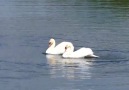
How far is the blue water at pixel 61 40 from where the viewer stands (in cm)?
2752

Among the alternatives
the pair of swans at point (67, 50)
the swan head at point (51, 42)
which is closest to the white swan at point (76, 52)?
the pair of swans at point (67, 50)

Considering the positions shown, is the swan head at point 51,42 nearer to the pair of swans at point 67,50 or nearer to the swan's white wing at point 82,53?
the pair of swans at point 67,50

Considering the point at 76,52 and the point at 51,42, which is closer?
the point at 76,52

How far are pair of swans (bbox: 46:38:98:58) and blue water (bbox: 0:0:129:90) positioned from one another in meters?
0.32

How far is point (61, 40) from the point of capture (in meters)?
36.9

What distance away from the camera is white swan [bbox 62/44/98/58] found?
3184 cm

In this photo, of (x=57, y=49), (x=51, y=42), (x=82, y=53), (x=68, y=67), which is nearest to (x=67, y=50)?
(x=82, y=53)

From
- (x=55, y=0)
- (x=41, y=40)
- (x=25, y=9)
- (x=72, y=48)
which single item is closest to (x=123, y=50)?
(x=72, y=48)

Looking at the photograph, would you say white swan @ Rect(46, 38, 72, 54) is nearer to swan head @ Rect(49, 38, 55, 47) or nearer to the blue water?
swan head @ Rect(49, 38, 55, 47)

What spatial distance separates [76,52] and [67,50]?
0.65m

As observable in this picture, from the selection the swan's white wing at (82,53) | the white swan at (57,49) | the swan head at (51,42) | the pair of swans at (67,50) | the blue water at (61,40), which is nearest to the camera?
the blue water at (61,40)

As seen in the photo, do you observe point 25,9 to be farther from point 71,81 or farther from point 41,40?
point 71,81

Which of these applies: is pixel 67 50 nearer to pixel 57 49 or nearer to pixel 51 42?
pixel 57 49

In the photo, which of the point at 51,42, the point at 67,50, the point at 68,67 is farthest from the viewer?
the point at 51,42
